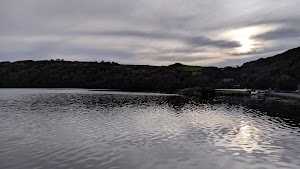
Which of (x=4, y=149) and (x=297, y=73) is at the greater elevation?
(x=297, y=73)

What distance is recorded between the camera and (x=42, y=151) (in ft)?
92.2

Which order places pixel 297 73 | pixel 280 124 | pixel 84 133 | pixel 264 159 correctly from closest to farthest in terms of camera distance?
pixel 264 159
pixel 84 133
pixel 280 124
pixel 297 73

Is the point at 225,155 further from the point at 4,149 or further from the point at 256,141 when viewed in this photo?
the point at 4,149

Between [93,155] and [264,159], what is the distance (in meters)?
15.8

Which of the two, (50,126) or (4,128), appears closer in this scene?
(4,128)

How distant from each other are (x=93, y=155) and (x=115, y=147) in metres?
3.85

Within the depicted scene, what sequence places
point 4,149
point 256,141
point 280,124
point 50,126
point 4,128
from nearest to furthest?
point 4,149, point 256,141, point 4,128, point 50,126, point 280,124

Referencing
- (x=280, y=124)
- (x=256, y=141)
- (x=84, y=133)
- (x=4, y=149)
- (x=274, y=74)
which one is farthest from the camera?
(x=274, y=74)

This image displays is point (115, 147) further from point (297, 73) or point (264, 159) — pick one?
point (297, 73)

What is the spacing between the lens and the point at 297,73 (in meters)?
172

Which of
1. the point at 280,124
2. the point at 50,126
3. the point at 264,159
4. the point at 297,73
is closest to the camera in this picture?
the point at 264,159

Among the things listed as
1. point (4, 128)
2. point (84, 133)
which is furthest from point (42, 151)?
point (4, 128)

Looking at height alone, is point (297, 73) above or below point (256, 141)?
above

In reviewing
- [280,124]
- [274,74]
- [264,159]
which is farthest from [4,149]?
[274,74]
